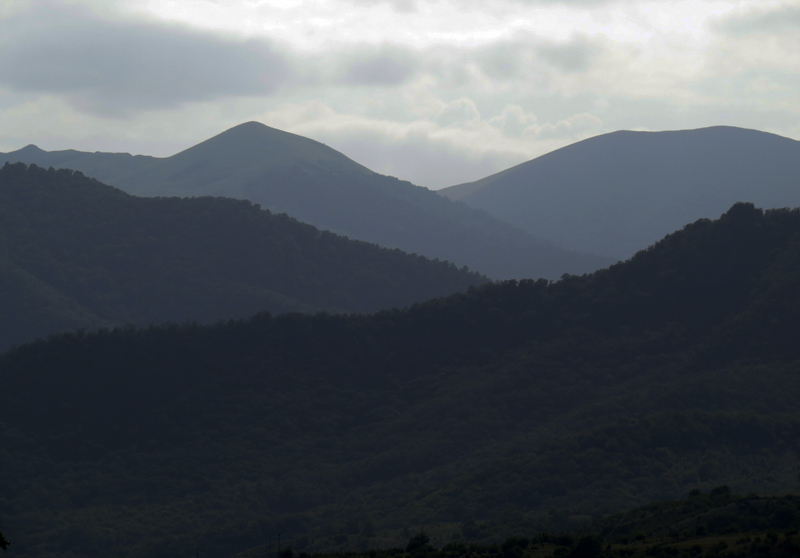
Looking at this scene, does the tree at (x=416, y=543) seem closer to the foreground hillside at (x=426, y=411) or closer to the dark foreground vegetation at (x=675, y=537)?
the dark foreground vegetation at (x=675, y=537)

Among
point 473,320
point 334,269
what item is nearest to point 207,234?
point 334,269

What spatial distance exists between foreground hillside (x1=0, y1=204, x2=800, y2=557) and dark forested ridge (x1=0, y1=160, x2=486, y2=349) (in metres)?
40.3

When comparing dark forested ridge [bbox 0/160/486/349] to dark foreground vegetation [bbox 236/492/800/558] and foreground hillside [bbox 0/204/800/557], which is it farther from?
dark foreground vegetation [bbox 236/492/800/558]

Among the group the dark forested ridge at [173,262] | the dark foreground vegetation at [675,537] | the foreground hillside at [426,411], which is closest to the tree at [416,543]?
the dark foreground vegetation at [675,537]

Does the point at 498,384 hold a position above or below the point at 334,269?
below

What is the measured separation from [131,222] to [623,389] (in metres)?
97.7

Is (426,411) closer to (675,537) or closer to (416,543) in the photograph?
(416,543)

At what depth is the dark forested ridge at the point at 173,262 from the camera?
134250mm

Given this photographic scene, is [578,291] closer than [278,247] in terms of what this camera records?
Yes

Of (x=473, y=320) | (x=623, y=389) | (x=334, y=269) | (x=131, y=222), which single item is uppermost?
(x=131, y=222)

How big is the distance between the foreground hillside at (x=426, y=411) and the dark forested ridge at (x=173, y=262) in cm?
4035

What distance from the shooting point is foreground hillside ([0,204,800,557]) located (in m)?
63.2

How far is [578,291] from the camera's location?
96562mm

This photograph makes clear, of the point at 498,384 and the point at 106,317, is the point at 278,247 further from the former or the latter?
the point at 498,384
